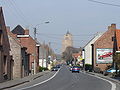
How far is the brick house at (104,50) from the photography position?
78875 millimetres

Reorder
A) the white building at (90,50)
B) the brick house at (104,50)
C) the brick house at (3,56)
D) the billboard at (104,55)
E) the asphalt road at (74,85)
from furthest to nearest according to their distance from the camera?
the white building at (90,50) → the brick house at (104,50) → the billboard at (104,55) → the brick house at (3,56) → the asphalt road at (74,85)

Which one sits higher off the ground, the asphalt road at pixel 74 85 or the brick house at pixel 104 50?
the brick house at pixel 104 50

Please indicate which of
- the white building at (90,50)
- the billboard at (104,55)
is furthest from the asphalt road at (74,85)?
the white building at (90,50)

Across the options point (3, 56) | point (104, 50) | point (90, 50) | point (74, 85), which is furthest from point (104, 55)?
point (74, 85)

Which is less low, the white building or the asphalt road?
the white building

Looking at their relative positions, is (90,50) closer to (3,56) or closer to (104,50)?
(104,50)

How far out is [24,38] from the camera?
3110 inches

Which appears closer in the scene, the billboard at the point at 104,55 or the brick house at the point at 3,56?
the brick house at the point at 3,56

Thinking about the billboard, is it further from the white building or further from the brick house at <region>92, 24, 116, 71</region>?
the white building

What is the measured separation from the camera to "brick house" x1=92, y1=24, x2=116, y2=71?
259ft

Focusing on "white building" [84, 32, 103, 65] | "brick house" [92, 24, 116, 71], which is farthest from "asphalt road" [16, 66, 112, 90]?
"white building" [84, 32, 103, 65]

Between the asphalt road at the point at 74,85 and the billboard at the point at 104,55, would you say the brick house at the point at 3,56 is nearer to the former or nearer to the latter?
the asphalt road at the point at 74,85

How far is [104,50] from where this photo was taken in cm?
8000

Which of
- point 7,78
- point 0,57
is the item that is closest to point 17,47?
point 7,78
